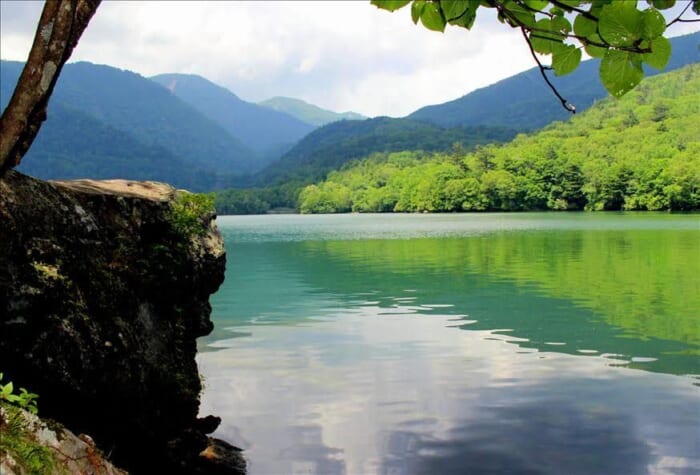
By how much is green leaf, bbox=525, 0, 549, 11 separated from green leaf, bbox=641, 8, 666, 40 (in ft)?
1.52

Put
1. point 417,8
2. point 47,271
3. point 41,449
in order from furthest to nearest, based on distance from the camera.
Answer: point 47,271 < point 41,449 < point 417,8

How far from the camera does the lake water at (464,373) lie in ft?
35.2

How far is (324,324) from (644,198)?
426ft

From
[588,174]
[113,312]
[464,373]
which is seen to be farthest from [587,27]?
[588,174]

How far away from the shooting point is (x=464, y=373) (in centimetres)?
1559

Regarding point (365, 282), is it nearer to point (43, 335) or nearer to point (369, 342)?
point (369, 342)

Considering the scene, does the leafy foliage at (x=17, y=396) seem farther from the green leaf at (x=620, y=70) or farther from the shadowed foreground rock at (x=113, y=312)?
Answer: the green leaf at (x=620, y=70)

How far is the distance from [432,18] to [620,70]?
2.52ft

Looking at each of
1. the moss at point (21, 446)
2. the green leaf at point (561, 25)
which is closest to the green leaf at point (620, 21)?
the green leaf at point (561, 25)

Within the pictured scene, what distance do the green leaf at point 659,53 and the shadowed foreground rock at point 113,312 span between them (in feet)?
19.2

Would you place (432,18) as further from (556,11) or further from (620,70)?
(620,70)

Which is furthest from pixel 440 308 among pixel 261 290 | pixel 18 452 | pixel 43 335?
pixel 18 452

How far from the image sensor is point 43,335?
6.41 metres

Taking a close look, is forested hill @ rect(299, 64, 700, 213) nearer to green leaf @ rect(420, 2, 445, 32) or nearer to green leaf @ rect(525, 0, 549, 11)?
green leaf @ rect(525, 0, 549, 11)
